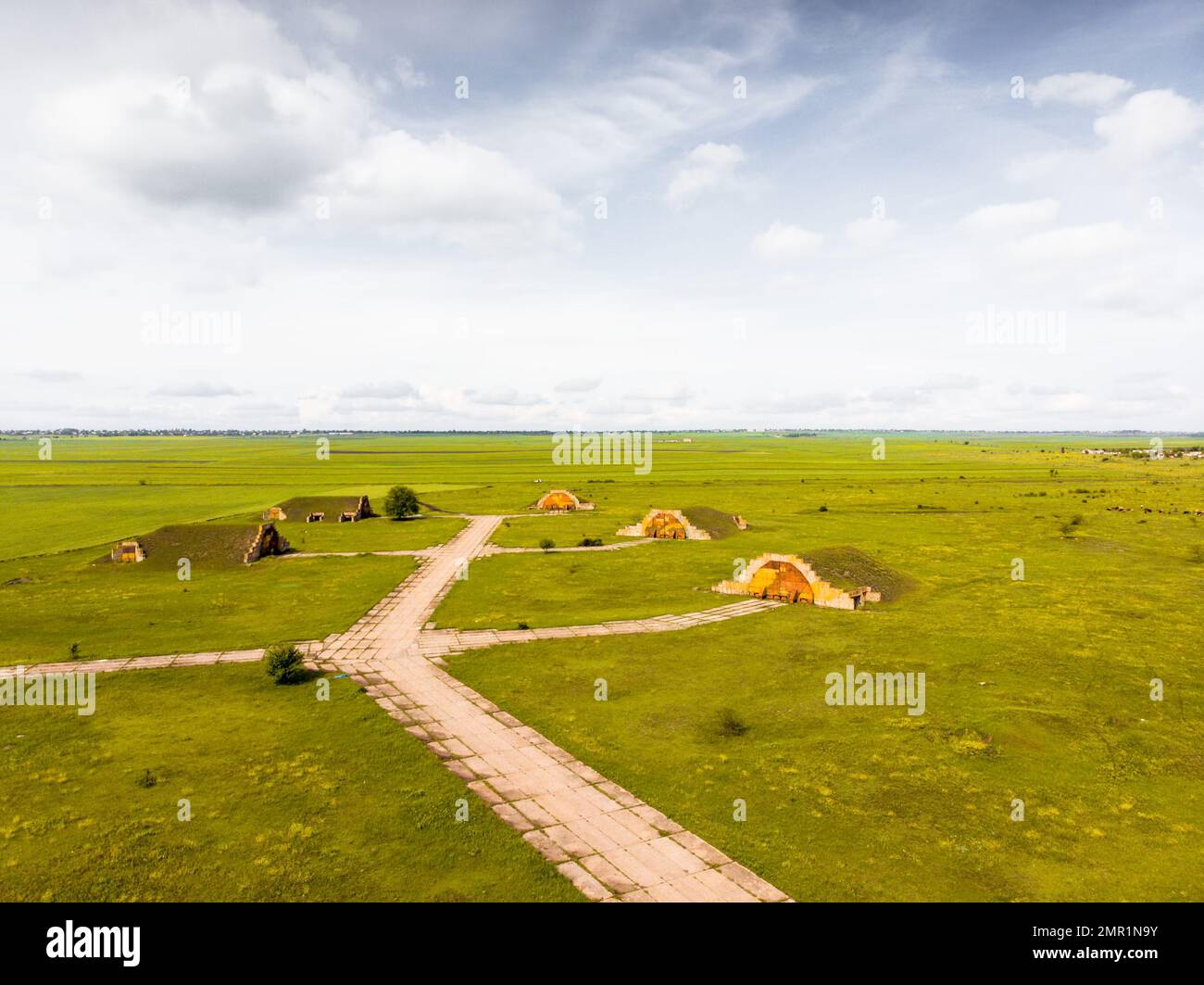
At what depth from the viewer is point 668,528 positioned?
172 ft

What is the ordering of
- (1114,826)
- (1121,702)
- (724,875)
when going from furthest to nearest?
(1121,702), (1114,826), (724,875)

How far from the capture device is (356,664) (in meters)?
23.8

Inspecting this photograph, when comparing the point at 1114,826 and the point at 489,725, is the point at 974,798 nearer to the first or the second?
the point at 1114,826

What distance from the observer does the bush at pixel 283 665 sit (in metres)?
21.7

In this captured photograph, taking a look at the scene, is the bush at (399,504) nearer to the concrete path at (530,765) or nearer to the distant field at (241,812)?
the concrete path at (530,765)

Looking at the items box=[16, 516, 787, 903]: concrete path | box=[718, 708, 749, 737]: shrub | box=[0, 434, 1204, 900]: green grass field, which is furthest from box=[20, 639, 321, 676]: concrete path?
box=[718, 708, 749, 737]: shrub

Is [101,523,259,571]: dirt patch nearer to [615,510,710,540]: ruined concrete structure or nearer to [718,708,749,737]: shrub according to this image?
[615,510,710,540]: ruined concrete structure

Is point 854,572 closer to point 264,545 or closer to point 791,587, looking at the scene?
point 791,587

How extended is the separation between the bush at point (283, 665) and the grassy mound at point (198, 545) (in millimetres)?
22070

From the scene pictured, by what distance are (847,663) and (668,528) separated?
28913 millimetres

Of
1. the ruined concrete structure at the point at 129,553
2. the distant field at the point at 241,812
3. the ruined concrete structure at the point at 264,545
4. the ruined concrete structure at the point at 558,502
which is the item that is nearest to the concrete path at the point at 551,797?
the distant field at the point at 241,812
